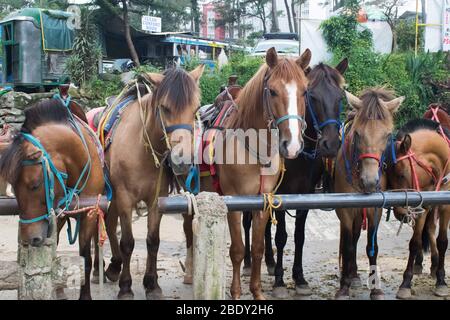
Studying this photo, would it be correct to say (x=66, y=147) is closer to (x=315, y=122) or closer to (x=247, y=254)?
(x=315, y=122)

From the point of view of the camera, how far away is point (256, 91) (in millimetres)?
4094

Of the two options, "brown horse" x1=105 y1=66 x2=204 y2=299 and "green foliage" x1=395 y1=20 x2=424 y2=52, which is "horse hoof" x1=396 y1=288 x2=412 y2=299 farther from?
"green foliage" x1=395 y1=20 x2=424 y2=52

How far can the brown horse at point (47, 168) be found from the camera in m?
2.91

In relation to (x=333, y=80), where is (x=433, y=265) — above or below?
below

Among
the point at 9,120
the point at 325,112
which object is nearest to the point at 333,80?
the point at 325,112

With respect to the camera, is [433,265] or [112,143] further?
[433,265]

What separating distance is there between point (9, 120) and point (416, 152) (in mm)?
8570

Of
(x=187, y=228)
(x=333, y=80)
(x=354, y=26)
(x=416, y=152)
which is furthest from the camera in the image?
(x=354, y=26)

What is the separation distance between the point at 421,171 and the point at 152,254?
2515mm

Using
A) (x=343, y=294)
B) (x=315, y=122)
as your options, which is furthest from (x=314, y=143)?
(x=343, y=294)

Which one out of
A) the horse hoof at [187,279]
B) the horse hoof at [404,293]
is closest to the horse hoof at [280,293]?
the horse hoof at [187,279]

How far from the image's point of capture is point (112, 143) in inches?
177

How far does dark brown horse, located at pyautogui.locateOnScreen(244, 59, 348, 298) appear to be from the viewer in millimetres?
4230
